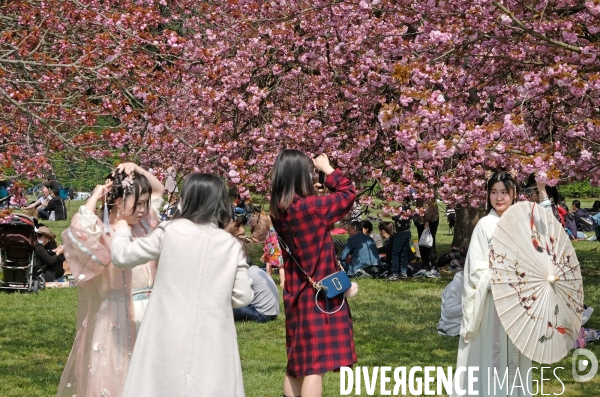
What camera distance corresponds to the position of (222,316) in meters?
4.41

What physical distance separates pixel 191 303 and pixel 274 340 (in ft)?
16.1

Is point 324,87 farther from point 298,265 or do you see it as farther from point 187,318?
point 187,318

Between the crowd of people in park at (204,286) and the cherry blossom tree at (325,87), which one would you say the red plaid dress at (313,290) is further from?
the cherry blossom tree at (325,87)

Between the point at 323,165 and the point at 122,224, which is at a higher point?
the point at 323,165

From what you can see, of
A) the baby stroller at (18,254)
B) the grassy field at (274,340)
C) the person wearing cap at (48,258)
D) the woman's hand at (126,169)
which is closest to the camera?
the woman's hand at (126,169)

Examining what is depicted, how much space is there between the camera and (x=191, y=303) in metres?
4.38

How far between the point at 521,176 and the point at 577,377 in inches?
143

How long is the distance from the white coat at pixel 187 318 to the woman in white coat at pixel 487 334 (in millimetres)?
1716

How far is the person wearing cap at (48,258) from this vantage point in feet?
42.8

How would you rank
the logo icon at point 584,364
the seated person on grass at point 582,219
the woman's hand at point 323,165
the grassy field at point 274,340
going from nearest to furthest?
the woman's hand at point 323,165 → the grassy field at point 274,340 → the logo icon at point 584,364 → the seated person on grass at point 582,219

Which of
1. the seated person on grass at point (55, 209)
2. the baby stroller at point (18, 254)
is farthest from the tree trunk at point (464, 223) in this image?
the seated person on grass at point (55, 209)

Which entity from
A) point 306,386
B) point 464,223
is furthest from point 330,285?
point 464,223

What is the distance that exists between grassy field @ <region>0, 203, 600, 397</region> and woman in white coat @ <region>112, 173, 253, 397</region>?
0.12 meters

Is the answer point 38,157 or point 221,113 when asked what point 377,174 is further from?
point 38,157
